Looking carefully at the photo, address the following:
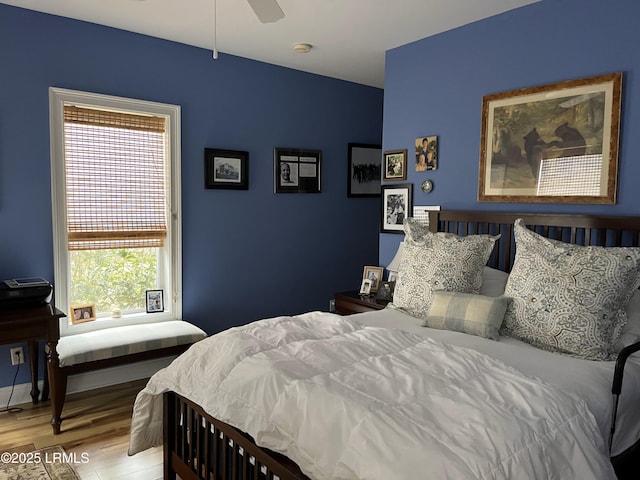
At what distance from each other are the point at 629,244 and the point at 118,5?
3235 millimetres

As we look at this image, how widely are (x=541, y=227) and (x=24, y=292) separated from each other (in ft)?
10.1

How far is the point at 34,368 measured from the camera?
3.12 metres

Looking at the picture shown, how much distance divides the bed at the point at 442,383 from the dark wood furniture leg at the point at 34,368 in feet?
4.24

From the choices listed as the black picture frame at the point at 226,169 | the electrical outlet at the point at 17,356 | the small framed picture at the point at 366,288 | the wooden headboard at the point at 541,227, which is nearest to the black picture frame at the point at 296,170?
the black picture frame at the point at 226,169

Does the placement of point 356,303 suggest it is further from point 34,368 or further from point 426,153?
point 34,368

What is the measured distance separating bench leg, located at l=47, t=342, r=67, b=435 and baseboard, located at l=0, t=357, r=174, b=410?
1.64 feet

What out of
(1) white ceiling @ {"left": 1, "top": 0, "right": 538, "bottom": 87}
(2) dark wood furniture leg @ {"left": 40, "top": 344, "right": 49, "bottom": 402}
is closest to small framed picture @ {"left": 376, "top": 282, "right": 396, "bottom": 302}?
(1) white ceiling @ {"left": 1, "top": 0, "right": 538, "bottom": 87}

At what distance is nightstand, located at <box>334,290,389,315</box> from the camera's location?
11.2 feet

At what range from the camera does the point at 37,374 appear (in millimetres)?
3182

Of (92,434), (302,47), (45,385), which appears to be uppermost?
(302,47)

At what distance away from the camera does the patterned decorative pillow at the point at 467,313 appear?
7.77 feet

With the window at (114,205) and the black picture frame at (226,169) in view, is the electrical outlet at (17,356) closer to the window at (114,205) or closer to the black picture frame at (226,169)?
the window at (114,205)

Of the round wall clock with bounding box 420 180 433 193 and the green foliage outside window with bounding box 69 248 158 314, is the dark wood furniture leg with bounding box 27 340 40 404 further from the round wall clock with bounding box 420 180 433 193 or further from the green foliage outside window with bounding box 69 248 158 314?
the round wall clock with bounding box 420 180 433 193

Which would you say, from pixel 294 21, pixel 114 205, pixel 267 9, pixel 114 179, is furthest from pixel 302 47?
pixel 114 205
